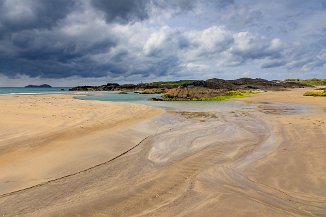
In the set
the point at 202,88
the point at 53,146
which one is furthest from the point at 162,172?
the point at 202,88

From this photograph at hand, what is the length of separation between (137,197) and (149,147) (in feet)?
19.4

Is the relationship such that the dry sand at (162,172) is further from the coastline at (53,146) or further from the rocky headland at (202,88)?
the rocky headland at (202,88)

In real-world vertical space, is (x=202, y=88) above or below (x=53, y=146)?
above

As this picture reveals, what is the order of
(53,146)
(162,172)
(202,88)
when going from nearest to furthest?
(162,172), (53,146), (202,88)

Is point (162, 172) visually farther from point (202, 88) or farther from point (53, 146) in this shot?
point (202, 88)

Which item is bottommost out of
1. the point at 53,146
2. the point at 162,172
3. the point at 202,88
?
the point at 162,172

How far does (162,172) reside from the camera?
9.61m

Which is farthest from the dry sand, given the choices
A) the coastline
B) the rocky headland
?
the rocky headland

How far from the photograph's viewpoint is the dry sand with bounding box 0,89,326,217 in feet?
22.6

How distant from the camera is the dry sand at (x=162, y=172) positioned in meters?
6.89

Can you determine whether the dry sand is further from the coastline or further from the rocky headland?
the rocky headland

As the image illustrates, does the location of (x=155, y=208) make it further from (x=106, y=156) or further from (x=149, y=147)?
(x=149, y=147)

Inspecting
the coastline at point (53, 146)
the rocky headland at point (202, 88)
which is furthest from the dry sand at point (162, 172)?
the rocky headland at point (202, 88)

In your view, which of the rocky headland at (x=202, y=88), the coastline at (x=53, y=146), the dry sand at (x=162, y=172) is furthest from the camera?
the rocky headland at (x=202, y=88)
